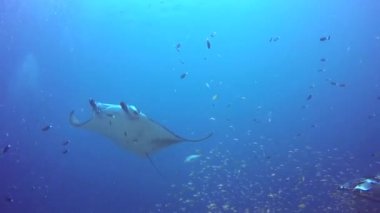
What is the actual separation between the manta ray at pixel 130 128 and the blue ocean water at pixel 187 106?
3.31 m

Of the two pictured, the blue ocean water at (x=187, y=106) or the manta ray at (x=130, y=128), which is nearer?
the manta ray at (x=130, y=128)

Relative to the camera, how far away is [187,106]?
33375 millimetres

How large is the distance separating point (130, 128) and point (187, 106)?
88.8 ft

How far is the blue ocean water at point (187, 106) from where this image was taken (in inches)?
521

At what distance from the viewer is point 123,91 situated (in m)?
33.0

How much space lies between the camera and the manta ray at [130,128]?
6.04m

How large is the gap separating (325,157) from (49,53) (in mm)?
24247

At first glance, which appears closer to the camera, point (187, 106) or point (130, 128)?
point (130, 128)

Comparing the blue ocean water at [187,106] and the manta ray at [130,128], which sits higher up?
the blue ocean water at [187,106]

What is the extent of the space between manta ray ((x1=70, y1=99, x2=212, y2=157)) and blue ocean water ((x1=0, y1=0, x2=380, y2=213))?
3310 millimetres

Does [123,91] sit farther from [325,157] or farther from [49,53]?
[325,157]

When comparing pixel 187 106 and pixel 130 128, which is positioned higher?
pixel 187 106

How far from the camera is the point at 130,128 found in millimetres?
6336

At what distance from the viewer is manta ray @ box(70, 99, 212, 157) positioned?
6.04 meters
